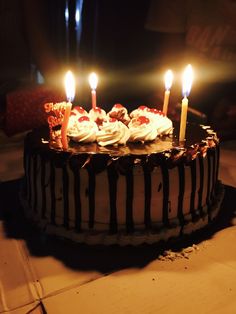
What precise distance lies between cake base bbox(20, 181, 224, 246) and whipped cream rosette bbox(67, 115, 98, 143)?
1.77ft

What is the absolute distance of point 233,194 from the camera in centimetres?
296

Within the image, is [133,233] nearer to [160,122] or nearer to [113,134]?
[113,134]

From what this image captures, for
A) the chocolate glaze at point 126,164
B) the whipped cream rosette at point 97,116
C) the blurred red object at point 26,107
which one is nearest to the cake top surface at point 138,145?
the chocolate glaze at point 126,164

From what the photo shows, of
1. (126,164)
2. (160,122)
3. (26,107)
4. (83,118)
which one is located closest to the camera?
(126,164)

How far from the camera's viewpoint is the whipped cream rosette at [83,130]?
7.61 ft

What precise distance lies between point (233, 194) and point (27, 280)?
1.67m

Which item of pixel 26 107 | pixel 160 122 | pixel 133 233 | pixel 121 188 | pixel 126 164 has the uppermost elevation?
pixel 160 122

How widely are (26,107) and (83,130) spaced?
1969 millimetres

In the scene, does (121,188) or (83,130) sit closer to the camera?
(121,188)

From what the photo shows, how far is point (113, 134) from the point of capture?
2.28m

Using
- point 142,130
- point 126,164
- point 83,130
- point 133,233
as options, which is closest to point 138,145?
point 142,130

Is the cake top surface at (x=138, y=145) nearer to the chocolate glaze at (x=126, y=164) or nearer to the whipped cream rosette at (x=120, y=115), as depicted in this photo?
the chocolate glaze at (x=126, y=164)

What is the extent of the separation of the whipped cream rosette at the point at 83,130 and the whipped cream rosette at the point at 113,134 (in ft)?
0.14

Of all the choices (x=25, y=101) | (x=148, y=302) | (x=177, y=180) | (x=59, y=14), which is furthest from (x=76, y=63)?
(x=148, y=302)
